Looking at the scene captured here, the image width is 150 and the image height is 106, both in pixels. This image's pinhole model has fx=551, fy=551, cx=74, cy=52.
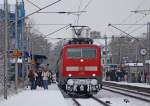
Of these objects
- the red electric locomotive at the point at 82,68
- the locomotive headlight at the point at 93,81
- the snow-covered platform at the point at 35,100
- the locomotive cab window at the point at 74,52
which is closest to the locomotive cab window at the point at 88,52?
the red electric locomotive at the point at 82,68

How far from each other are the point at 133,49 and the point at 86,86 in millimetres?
115504

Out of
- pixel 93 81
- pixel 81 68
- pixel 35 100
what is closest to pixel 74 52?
pixel 81 68

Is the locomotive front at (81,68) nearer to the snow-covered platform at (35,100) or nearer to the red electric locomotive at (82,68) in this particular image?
the red electric locomotive at (82,68)

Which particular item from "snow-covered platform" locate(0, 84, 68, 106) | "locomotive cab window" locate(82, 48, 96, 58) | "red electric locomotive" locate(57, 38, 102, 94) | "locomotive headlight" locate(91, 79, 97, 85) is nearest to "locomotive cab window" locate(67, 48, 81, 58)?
"red electric locomotive" locate(57, 38, 102, 94)

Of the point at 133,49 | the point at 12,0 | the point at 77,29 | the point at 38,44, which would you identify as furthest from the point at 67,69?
the point at 133,49

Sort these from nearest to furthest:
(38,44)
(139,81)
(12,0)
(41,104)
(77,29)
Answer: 1. (41,104)
2. (77,29)
3. (139,81)
4. (12,0)
5. (38,44)

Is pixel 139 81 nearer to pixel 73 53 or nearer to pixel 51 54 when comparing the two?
pixel 73 53

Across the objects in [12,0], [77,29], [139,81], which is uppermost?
[12,0]

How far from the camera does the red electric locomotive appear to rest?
3491cm

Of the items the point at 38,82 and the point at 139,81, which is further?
the point at 139,81

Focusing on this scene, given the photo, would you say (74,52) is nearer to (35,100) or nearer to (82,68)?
(82,68)

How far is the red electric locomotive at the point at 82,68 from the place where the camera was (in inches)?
1374

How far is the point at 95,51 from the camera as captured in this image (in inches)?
1394

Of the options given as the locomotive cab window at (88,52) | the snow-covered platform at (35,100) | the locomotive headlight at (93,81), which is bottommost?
the snow-covered platform at (35,100)
